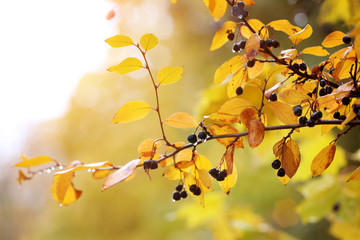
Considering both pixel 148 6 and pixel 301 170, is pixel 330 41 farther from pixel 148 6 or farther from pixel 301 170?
pixel 148 6

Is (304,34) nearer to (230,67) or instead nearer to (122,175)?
(230,67)

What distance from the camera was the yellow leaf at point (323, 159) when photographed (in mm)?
510

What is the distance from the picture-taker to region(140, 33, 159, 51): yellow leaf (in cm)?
52

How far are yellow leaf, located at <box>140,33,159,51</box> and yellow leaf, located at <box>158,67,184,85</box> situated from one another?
0.05 metres

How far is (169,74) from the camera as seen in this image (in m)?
0.55

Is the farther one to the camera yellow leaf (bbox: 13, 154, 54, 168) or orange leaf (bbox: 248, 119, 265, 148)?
yellow leaf (bbox: 13, 154, 54, 168)

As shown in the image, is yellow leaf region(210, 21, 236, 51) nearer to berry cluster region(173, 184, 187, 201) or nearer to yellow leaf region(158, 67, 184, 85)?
yellow leaf region(158, 67, 184, 85)

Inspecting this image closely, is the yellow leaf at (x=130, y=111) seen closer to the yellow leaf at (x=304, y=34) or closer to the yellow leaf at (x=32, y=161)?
the yellow leaf at (x=32, y=161)

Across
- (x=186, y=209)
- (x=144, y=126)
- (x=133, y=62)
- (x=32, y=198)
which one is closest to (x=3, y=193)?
(x=32, y=198)

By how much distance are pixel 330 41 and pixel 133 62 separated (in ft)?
1.13

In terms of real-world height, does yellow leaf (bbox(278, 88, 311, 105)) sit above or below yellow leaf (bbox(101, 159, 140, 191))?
above

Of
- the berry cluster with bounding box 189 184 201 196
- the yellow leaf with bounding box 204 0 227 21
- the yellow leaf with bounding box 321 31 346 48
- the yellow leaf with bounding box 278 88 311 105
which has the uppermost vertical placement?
the yellow leaf with bounding box 204 0 227 21

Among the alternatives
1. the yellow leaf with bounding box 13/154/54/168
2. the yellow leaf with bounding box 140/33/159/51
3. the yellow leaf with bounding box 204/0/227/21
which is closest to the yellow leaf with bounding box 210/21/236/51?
the yellow leaf with bounding box 204/0/227/21

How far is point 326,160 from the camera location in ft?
1.68
